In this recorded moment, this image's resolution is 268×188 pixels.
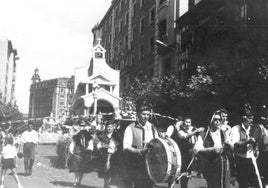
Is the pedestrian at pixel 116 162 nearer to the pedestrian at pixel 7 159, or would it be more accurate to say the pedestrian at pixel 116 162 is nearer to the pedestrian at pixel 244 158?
the pedestrian at pixel 244 158

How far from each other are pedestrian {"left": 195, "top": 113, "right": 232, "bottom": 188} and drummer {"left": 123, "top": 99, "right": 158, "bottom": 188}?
73.9 inches

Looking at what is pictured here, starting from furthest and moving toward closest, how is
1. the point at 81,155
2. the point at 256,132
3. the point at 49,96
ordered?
the point at 49,96, the point at 81,155, the point at 256,132

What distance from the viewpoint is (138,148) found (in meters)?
6.03

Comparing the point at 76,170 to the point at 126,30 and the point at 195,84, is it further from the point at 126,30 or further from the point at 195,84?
the point at 126,30

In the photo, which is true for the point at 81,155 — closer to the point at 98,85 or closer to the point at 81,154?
the point at 81,154

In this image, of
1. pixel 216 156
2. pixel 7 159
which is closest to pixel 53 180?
pixel 7 159

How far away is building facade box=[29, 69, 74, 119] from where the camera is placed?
5103 inches

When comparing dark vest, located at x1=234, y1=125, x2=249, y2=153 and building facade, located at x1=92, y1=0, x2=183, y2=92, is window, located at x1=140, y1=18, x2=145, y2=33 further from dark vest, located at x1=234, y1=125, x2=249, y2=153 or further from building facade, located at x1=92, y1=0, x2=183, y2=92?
dark vest, located at x1=234, y1=125, x2=249, y2=153

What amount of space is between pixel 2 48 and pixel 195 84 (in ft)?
216

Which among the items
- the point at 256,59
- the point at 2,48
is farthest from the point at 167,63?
the point at 2,48

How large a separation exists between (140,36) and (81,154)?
2818cm

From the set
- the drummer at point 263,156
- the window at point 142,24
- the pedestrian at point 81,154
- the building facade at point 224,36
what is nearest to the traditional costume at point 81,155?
the pedestrian at point 81,154

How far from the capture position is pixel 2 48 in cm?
7850

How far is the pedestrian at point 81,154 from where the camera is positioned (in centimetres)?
1134
